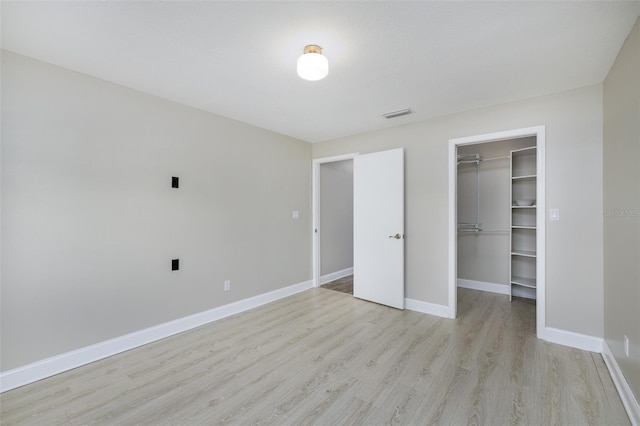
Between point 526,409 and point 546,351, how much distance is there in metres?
1.01

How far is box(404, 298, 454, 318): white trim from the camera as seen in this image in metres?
3.32

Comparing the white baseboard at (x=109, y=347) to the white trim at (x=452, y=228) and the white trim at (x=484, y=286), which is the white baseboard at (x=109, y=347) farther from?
the white trim at (x=484, y=286)

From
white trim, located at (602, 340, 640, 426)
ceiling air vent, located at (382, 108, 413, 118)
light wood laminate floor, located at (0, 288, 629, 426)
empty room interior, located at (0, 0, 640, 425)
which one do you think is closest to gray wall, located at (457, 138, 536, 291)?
empty room interior, located at (0, 0, 640, 425)

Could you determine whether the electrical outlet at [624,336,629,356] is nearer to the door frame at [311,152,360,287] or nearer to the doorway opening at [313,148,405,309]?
the doorway opening at [313,148,405,309]

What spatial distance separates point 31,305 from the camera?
2100mm

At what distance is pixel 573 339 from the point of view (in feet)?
8.46

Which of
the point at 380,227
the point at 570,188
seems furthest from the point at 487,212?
the point at 380,227

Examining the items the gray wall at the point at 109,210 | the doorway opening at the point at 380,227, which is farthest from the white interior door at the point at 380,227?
the gray wall at the point at 109,210

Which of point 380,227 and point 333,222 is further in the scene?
point 333,222

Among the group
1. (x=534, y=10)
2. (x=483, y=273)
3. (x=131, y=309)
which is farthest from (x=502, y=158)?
(x=131, y=309)

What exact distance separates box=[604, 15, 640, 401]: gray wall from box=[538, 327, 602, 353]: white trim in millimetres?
143

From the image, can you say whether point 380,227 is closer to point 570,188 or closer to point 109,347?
point 570,188

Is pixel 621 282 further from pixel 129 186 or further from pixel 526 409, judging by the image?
pixel 129 186

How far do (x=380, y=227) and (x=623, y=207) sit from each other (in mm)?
2284
